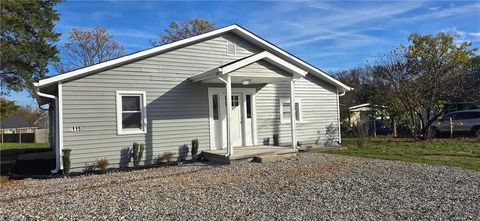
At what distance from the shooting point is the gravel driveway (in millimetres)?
5406

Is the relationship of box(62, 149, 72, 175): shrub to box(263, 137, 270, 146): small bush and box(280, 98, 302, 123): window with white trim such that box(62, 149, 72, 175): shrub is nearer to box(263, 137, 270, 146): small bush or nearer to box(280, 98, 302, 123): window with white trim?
box(263, 137, 270, 146): small bush

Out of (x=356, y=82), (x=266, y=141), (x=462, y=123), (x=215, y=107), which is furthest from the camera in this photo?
(x=356, y=82)

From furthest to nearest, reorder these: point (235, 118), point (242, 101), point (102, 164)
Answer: point (242, 101) → point (235, 118) → point (102, 164)

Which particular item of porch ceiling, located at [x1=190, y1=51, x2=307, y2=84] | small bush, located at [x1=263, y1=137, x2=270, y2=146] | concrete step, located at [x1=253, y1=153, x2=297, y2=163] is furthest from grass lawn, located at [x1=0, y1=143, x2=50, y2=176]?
small bush, located at [x1=263, y1=137, x2=270, y2=146]

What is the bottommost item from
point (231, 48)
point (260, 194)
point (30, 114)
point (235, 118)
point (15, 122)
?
point (260, 194)

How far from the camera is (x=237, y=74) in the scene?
35.7 feet

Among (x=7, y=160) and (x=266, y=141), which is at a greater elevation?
(x=266, y=141)

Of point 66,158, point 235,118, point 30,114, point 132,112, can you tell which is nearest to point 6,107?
point 132,112

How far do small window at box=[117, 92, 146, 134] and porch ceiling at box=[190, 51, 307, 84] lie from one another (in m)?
1.87

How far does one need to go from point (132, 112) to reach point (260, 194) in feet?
19.6

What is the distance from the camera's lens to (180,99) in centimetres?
1181

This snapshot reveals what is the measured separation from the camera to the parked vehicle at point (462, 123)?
19.6 m

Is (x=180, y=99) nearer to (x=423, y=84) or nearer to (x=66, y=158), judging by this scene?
(x=66, y=158)

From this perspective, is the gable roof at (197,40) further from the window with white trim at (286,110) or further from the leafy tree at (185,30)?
the leafy tree at (185,30)
